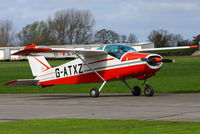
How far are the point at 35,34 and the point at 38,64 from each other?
11946 centimetres

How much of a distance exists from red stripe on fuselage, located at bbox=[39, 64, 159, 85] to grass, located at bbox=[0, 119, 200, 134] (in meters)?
9.31

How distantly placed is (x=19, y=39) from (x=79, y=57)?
410ft

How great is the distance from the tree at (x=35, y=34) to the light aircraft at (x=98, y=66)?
10699 centimetres

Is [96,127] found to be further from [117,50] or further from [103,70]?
[103,70]

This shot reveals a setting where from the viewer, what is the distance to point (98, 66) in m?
23.5

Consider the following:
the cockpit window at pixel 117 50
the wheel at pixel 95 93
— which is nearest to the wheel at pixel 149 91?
the cockpit window at pixel 117 50

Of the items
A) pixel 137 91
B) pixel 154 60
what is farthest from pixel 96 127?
pixel 137 91

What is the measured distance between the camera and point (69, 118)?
13.8 m

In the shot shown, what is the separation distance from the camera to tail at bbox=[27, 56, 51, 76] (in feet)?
83.5

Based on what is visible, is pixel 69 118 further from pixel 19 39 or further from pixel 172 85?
pixel 19 39

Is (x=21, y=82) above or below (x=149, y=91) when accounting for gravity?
above

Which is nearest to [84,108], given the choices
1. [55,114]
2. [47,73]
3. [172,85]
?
[55,114]

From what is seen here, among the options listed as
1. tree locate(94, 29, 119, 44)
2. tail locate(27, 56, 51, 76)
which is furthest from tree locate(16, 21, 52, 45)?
tail locate(27, 56, 51, 76)

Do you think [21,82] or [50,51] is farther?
[21,82]
